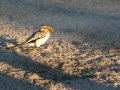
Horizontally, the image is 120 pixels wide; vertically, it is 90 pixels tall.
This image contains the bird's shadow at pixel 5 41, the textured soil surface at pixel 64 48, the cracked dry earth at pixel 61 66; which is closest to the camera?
the cracked dry earth at pixel 61 66

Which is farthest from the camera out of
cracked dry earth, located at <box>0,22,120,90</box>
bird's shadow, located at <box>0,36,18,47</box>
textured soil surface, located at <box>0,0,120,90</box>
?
bird's shadow, located at <box>0,36,18,47</box>

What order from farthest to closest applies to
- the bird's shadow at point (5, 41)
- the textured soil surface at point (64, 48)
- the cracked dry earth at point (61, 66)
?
the bird's shadow at point (5, 41) < the textured soil surface at point (64, 48) < the cracked dry earth at point (61, 66)

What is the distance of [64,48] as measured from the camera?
10984mm

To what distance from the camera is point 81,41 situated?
1180cm

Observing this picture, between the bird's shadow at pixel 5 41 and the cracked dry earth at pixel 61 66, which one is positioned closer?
the cracked dry earth at pixel 61 66

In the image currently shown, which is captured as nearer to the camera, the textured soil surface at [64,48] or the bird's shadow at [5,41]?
the textured soil surface at [64,48]

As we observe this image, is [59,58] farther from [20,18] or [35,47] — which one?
[20,18]

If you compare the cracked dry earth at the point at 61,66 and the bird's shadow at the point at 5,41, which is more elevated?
the bird's shadow at the point at 5,41

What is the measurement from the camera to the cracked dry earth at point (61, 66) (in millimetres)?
8461

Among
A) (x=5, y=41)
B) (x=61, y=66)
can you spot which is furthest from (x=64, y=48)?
(x=5, y=41)

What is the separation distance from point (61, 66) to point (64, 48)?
5.02 feet

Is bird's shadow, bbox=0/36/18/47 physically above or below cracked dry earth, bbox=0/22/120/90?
above

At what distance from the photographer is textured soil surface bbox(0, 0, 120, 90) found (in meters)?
8.63

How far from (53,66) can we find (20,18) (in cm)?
603
